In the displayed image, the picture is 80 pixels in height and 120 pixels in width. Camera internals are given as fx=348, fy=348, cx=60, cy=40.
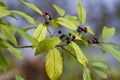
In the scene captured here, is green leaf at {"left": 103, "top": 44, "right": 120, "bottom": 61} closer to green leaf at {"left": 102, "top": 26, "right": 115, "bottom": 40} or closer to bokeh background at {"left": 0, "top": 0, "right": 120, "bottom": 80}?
green leaf at {"left": 102, "top": 26, "right": 115, "bottom": 40}

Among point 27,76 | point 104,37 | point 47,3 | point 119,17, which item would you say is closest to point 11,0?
point 47,3

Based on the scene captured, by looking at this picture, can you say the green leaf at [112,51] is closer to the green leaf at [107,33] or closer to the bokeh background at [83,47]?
the green leaf at [107,33]

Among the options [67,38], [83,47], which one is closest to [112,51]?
[67,38]

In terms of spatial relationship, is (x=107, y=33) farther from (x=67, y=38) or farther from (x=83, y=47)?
(x=83, y=47)

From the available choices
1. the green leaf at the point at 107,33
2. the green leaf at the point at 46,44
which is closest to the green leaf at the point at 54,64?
the green leaf at the point at 46,44

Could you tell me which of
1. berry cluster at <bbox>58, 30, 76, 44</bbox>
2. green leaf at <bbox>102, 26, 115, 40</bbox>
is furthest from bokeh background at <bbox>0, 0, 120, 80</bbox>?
berry cluster at <bbox>58, 30, 76, 44</bbox>
